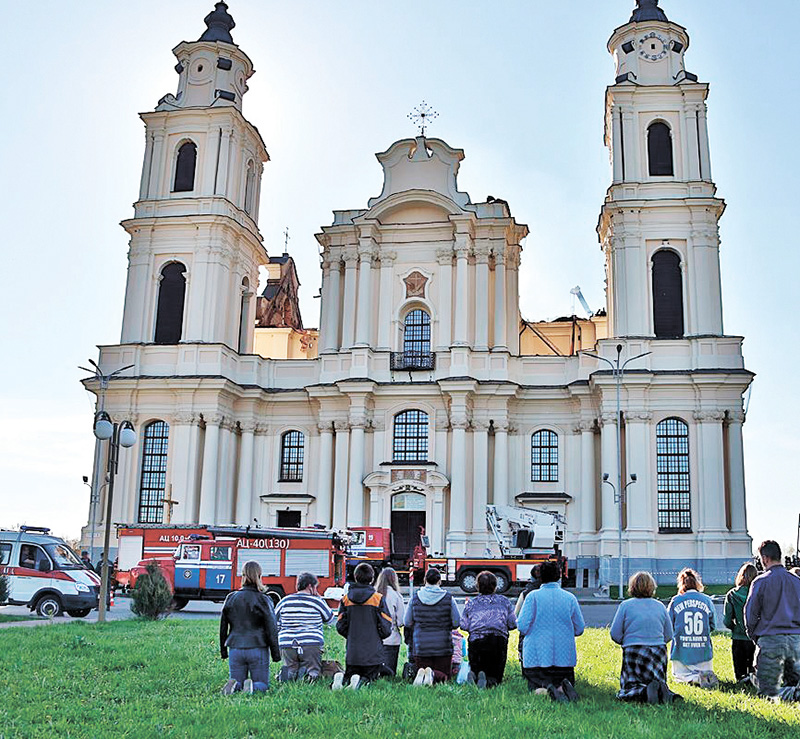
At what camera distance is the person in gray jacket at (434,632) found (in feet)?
38.5

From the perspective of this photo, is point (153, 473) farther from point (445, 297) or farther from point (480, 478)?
point (445, 297)

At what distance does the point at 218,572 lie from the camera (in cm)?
2759

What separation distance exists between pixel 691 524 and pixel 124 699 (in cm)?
3158

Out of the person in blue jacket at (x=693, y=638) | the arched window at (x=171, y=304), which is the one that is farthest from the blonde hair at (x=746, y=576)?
the arched window at (x=171, y=304)

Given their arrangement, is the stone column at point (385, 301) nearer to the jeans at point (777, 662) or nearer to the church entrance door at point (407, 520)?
the church entrance door at point (407, 520)

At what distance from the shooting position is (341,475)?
41250 mm

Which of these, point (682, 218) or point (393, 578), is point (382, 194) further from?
point (393, 578)

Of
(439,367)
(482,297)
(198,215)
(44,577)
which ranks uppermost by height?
(198,215)

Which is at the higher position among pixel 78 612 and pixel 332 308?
pixel 332 308

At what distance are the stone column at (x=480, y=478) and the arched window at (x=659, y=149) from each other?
13390 millimetres

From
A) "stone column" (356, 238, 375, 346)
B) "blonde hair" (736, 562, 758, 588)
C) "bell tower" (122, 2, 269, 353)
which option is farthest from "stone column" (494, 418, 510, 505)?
"blonde hair" (736, 562, 758, 588)

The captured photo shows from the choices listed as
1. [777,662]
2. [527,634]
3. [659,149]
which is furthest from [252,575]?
[659,149]

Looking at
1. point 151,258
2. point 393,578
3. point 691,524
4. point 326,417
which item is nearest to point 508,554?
point 691,524

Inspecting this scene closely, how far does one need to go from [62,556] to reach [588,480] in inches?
891
